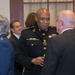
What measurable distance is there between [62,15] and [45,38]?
51cm

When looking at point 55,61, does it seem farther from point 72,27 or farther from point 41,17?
point 41,17

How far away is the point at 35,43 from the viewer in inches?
103

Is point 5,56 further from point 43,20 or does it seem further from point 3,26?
point 43,20

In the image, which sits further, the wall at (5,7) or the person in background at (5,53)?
the wall at (5,7)

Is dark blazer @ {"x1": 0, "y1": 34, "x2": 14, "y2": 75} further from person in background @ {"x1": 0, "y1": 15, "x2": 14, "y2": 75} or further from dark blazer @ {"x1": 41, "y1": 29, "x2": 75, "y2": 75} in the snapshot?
dark blazer @ {"x1": 41, "y1": 29, "x2": 75, "y2": 75}

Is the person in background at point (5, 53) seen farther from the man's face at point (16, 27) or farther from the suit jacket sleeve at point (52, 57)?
the man's face at point (16, 27)

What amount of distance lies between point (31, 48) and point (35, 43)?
7 cm

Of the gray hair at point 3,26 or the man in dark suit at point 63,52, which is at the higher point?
the gray hair at point 3,26

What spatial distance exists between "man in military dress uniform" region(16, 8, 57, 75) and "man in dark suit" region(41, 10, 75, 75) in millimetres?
434

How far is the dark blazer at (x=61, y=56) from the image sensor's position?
2.07 m

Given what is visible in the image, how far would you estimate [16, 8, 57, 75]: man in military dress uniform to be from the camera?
2574mm

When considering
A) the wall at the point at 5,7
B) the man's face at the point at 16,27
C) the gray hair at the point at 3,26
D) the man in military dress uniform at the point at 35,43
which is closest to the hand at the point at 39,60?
the man in military dress uniform at the point at 35,43

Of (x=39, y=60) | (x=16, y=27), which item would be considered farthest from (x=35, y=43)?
(x=16, y=27)

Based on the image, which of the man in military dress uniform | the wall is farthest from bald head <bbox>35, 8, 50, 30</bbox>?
the wall
